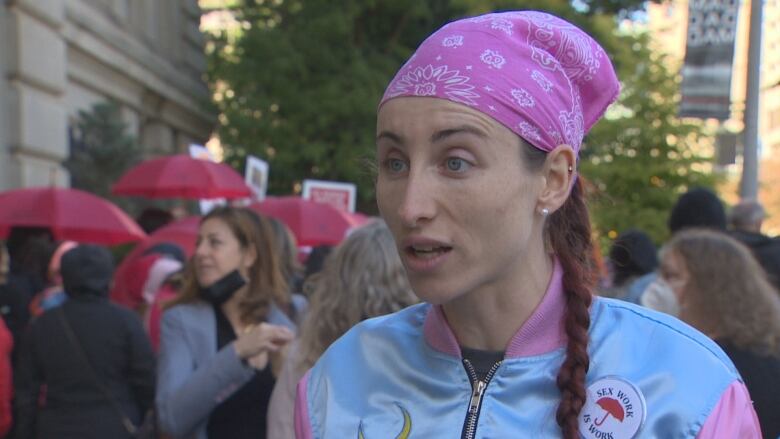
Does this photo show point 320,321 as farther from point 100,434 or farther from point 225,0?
point 225,0

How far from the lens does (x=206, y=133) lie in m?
22.5

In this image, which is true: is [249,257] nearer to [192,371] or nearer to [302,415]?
[192,371]

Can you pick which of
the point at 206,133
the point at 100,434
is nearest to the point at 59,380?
the point at 100,434

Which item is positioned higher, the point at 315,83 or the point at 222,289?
the point at 315,83

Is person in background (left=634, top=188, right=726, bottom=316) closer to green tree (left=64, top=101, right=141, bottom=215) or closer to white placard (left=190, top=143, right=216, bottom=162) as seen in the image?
white placard (left=190, top=143, right=216, bottom=162)

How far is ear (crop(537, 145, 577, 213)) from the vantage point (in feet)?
5.79

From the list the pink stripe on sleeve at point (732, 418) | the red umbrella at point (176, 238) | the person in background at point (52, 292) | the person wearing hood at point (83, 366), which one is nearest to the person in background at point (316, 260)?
the red umbrella at point (176, 238)

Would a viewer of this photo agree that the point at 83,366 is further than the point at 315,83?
No

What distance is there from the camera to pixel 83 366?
5.09m

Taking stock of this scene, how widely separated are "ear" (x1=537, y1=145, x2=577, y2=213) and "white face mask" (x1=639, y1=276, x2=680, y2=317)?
386 cm

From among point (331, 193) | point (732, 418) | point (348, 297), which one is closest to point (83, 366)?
point (348, 297)

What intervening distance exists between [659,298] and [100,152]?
32.0 feet

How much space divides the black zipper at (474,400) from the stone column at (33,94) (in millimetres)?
9642

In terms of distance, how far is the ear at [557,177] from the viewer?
5.79 ft
